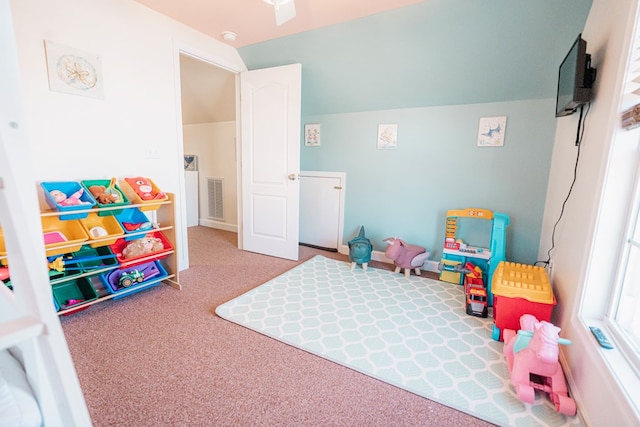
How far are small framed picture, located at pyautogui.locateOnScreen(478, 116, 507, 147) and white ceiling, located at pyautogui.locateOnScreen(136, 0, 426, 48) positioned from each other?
1.17 m

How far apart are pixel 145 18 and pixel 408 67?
217 cm

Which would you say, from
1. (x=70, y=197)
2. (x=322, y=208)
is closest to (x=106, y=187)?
(x=70, y=197)

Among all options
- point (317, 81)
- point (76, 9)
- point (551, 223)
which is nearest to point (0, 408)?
point (76, 9)

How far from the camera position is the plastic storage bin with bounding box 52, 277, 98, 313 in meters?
1.83

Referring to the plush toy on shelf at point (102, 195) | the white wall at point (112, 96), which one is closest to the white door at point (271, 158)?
the white wall at point (112, 96)

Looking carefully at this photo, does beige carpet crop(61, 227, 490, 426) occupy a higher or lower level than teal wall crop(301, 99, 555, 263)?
lower

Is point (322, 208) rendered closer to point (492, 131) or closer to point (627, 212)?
point (492, 131)

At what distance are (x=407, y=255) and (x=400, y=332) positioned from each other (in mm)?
985

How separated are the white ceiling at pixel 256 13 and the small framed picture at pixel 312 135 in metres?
1.01

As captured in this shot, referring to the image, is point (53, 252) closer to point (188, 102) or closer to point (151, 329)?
point (151, 329)

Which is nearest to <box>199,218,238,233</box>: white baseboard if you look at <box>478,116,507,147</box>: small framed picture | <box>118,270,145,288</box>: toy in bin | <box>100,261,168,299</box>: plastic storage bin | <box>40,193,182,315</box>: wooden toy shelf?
<box>40,193,182,315</box>: wooden toy shelf

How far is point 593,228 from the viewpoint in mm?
1272

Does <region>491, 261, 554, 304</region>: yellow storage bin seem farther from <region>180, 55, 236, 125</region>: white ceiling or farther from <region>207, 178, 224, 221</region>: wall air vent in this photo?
<region>207, 178, 224, 221</region>: wall air vent

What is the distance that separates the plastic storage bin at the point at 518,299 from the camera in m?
1.57
